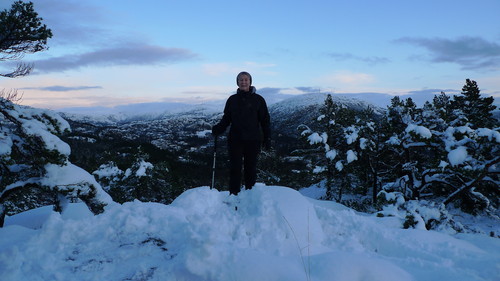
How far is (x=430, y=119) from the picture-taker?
12078mm

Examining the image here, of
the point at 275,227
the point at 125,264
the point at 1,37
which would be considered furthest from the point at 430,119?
the point at 1,37

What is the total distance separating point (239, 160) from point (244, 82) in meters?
1.61

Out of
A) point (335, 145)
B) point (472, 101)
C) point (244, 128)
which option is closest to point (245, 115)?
point (244, 128)

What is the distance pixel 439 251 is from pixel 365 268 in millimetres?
1755

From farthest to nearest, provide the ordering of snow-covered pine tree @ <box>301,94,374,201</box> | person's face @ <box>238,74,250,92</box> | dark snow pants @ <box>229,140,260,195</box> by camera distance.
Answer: snow-covered pine tree @ <box>301,94,374,201</box> → dark snow pants @ <box>229,140,260,195</box> → person's face @ <box>238,74,250,92</box>

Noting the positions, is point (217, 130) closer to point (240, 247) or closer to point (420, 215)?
point (240, 247)

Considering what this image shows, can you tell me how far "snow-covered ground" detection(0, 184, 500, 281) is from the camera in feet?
9.29

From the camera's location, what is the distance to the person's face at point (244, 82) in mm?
5781

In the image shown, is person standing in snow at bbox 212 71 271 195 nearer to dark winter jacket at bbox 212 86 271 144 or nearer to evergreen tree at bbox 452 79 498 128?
dark winter jacket at bbox 212 86 271 144

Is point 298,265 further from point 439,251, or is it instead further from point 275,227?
point 439,251

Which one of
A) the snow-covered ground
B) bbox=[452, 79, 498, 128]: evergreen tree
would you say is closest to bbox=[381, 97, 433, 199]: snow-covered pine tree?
the snow-covered ground

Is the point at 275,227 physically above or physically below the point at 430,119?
below

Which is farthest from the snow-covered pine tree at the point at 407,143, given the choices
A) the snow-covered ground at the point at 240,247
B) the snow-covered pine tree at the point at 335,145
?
the snow-covered ground at the point at 240,247

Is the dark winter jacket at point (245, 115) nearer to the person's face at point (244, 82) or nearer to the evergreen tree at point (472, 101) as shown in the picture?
the person's face at point (244, 82)
